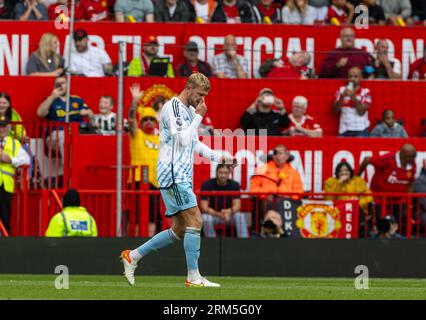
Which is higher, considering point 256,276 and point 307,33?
point 307,33

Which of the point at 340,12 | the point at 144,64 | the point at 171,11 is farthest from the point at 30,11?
the point at 340,12

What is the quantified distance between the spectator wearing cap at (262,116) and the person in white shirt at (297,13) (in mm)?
3387

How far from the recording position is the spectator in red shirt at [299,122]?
22.0 m

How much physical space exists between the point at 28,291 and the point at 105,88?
340 inches

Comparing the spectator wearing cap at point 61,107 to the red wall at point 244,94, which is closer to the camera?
the spectator wearing cap at point 61,107

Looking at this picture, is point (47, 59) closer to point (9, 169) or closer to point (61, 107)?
point (61, 107)

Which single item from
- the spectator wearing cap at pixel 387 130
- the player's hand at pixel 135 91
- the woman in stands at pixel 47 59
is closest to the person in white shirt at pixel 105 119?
the player's hand at pixel 135 91

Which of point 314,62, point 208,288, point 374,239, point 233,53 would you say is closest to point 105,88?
point 233,53

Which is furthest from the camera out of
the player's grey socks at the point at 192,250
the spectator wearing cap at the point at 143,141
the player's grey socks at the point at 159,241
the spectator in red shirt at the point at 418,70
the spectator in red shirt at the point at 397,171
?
the spectator in red shirt at the point at 418,70

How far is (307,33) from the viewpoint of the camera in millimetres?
24234

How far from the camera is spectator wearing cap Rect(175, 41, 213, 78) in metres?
22.2

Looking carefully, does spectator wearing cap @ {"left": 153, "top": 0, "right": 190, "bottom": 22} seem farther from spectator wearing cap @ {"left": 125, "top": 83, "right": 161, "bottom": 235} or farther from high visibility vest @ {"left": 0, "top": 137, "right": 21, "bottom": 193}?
high visibility vest @ {"left": 0, "top": 137, "right": 21, "bottom": 193}

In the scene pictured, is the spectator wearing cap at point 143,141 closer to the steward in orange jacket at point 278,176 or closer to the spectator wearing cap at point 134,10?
the steward in orange jacket at point 278,176

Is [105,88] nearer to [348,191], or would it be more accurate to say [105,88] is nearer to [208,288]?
[348,191]
